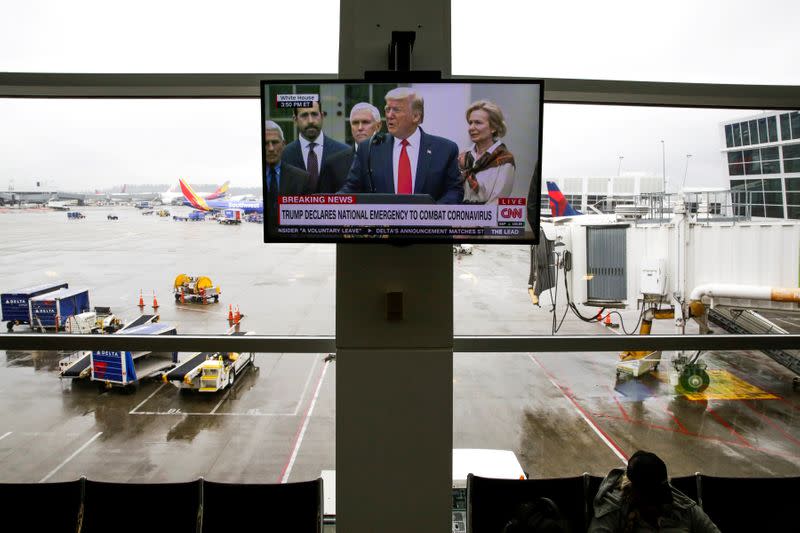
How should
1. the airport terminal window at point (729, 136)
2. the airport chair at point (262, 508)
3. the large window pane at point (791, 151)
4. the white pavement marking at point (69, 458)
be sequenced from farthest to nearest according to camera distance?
the large window pane at point (791, 151) → the airport terminal window at point (729, 136) → the white pavement marking at point (69, 458) → the airport chair at point (262, 508)

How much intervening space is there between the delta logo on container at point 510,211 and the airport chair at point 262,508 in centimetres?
170

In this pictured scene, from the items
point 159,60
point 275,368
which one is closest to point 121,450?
point 275,368

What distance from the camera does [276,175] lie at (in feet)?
7.34

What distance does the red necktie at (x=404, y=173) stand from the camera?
7.17 feet

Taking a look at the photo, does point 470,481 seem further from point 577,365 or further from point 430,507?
point 577,365

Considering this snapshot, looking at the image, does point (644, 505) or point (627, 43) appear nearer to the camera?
point (644, 505)

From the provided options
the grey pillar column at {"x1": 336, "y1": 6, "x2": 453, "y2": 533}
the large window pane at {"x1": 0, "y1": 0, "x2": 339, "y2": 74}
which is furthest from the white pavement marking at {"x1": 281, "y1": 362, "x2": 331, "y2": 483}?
the large window pane at {"x1": 0, "y1": 0, "x2": 339, "y2": 74}

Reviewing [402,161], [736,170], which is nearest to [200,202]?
[402,161]

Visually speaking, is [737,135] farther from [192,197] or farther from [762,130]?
[192,197]

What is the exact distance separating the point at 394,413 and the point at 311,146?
5.15 feet

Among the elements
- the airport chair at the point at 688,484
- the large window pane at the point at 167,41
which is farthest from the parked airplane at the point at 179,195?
the airport chair at the point at 688,484

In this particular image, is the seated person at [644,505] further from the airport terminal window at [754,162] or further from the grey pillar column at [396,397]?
the airport terminal window at [754,162]

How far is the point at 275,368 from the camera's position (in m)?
3.06

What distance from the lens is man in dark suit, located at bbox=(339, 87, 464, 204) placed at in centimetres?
216
